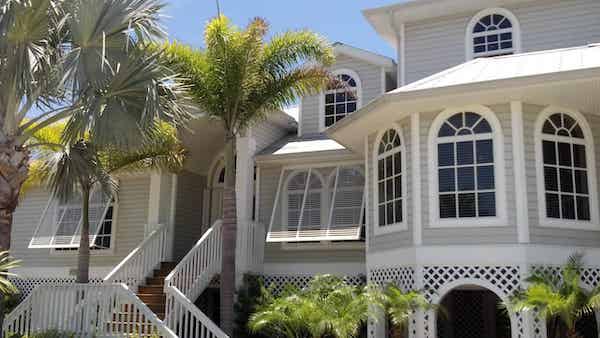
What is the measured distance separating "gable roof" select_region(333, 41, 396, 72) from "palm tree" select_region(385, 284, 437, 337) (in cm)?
791

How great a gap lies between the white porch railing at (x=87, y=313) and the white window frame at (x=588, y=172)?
262 inches

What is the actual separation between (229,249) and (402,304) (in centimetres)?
341

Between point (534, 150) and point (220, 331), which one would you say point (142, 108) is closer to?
point (220, 331)

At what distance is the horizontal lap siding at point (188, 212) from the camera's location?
16344 mm

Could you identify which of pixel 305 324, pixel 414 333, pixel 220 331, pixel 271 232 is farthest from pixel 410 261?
pixel 271 232

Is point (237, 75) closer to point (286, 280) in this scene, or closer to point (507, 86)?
point (507, 86)

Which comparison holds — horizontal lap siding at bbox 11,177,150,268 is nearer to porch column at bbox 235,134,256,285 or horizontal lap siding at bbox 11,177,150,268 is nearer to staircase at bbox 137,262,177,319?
staircase at bbox 137,262,177,319

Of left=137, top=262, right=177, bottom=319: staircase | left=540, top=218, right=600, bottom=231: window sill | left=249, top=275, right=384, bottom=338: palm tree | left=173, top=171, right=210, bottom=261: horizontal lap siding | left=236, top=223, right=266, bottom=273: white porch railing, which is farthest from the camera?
left=173, top=171, right=210, bottom=261: horizontal lap siding

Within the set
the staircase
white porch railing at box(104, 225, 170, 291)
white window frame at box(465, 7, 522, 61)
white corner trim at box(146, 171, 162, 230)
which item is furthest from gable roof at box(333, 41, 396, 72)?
the staircase

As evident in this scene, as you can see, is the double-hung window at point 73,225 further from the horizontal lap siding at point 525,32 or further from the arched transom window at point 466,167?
the arched transom window at point 466,167

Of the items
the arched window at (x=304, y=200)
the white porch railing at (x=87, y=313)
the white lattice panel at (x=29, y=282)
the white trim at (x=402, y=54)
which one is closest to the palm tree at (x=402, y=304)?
the white porch railing at (x=87, y=313)

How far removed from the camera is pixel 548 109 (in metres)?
10.7

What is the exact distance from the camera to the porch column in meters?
14.2

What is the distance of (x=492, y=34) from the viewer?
15.2 metres
